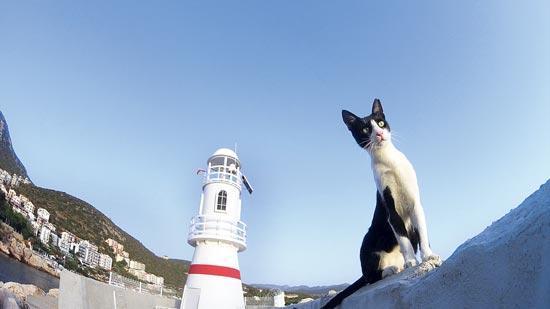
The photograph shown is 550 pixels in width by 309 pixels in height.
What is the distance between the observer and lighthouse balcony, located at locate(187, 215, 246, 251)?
38.7 feet

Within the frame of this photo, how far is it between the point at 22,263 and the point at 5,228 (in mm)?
6433

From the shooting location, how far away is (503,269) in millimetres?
1259

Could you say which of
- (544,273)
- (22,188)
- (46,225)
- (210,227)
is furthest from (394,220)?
(22,188)

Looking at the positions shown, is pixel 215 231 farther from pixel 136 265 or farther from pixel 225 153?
pixel 136 265

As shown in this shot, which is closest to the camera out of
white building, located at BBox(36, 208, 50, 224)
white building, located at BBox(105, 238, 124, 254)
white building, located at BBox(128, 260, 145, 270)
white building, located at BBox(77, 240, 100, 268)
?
white building, located at BBox(36, 208, 50, 224)

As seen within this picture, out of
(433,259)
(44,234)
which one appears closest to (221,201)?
(433,259)

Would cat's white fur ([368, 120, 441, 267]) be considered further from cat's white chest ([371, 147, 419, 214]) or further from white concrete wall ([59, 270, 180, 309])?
white concrete wall ([59, 270, 180, 309])

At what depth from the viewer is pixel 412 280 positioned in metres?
2.04

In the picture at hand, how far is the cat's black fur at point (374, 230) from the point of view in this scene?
9.04ft

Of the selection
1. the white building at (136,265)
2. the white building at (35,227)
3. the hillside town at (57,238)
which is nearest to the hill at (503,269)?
the hillside town at (57,238)

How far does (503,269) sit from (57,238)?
62828mm

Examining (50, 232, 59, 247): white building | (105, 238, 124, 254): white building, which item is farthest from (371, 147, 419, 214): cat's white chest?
(105, 238, 124, 254): white building

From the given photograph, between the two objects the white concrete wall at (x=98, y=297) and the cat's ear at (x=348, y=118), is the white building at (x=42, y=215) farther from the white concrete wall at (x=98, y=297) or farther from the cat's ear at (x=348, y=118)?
the cat's ear at (x=348, y=118)

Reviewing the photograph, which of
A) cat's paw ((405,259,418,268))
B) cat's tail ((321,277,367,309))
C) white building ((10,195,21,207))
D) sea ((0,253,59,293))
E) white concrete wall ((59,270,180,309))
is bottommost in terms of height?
cat's tail ((321,277,367,309))
